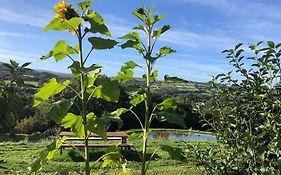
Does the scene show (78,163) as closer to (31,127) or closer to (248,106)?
(248,106)

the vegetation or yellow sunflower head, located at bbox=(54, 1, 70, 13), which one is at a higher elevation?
yellow sunflower head, located at bbox=(54, 1, 70, 13)

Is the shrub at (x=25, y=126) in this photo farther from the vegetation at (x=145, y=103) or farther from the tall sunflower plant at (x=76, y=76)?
the tall sunflower plant at (x=76, y=76)

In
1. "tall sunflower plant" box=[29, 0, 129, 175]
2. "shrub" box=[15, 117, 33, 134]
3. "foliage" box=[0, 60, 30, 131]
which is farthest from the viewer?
"shrub" box=[15, 117, 33, 134]

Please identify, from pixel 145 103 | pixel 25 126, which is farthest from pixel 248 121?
pixel 25 126

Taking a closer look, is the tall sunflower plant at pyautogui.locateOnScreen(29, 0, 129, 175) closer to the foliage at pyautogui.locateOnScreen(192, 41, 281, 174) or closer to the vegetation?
the vegetation

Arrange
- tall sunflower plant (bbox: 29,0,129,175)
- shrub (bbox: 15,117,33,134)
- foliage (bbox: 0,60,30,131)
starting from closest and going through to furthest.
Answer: tall sunflower plant (bbox: 29,0,129,175), foliage (bbox: 0,60,30,131), shrub (bbox: 15,117,33,134)

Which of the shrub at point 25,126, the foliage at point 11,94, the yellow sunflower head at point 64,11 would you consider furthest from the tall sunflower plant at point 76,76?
the shrub at point 25,126

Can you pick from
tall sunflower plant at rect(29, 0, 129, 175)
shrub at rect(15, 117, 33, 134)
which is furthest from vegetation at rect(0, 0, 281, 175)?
shrub at rect(15, 117, 33, 134)

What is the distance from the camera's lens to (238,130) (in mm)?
2766

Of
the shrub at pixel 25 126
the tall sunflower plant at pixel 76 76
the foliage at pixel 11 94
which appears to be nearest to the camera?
the tall sunflower plant at pixel 76 76

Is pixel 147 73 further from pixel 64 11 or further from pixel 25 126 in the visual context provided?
→ pixel 25 126

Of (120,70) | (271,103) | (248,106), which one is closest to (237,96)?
(248,106)

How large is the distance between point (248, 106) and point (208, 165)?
0.55m

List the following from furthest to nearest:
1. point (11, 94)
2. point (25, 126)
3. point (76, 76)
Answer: point (25, 126), point (11, 94), point (76, 76)
